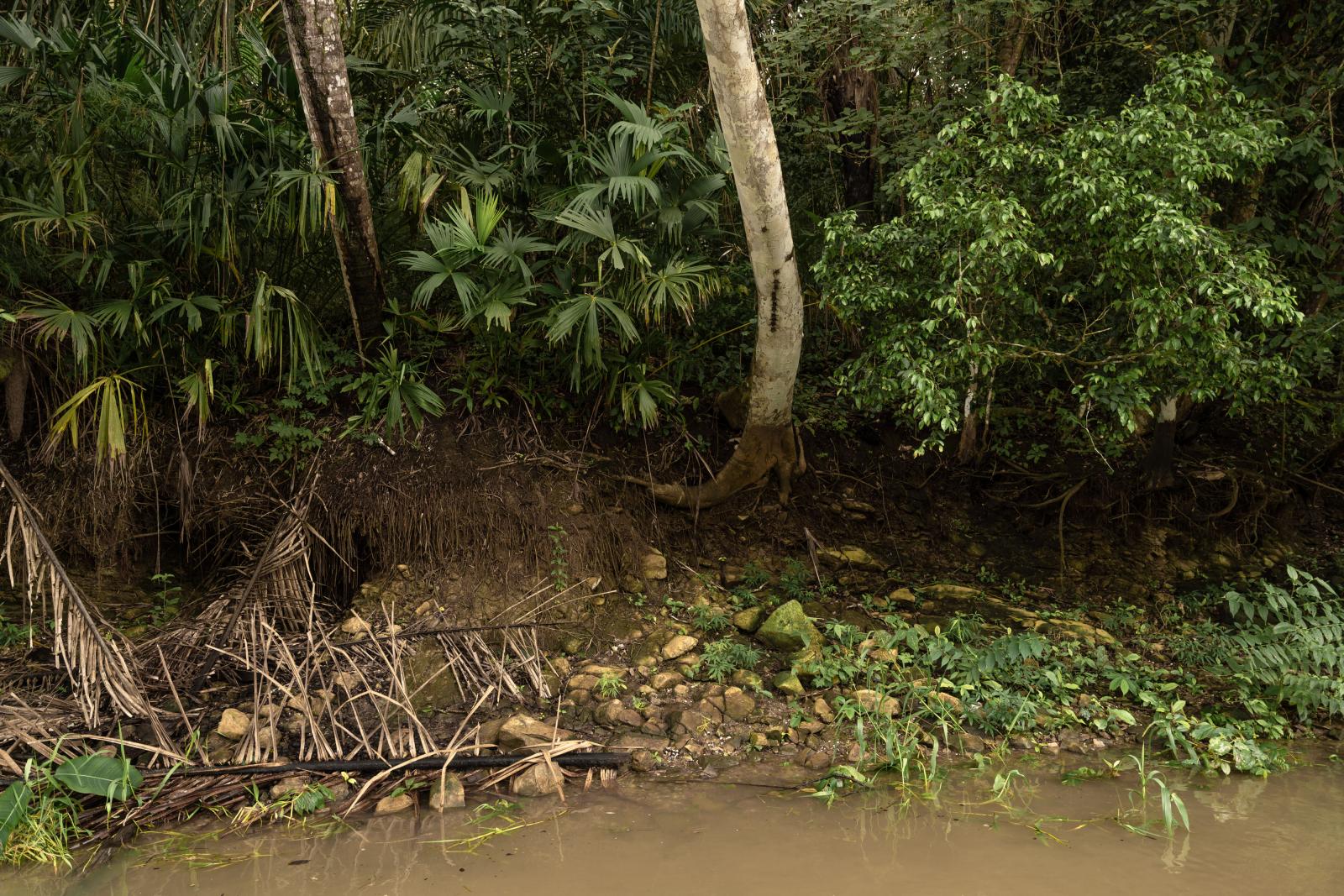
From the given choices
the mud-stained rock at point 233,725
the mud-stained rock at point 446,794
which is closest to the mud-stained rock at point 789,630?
the mud-stained rock at point 446,794

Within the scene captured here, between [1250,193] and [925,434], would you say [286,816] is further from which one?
[1250,193]

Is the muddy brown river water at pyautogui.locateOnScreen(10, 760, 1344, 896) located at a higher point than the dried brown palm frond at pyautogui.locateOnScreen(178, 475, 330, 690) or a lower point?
lower

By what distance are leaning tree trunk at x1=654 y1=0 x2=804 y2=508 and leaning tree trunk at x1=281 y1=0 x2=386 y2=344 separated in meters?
1.86

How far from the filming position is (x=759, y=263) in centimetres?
509

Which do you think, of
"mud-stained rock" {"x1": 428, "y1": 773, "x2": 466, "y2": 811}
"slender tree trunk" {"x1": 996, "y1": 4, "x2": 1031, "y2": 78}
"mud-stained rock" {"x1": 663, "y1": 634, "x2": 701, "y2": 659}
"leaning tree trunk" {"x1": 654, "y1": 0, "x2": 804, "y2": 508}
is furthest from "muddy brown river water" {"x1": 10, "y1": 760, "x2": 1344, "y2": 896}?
"slender tree trunk" {"x1": 996, "y1": 4, "x2": 1031, "y2": 78}

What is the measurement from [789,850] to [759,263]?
300cm

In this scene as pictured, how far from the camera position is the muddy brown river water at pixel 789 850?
312 cm

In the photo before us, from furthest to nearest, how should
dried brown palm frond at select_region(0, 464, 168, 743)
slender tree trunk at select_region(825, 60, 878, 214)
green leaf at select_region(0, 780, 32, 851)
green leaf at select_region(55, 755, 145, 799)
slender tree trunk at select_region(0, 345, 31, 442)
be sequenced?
1. slender tree trunk at select_region(825, 60, 878, 214)
2. slender tree trunk at select_region(0, 345, 31, 442)
3. dried brown palm frond at select_region(0, 464, 168, 743)
4. green leaf at select_region(55, 755, 145, 799)
5. green leaf at select_region(0, 780, 32, 851)

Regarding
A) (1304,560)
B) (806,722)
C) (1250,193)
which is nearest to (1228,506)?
(1304,560)

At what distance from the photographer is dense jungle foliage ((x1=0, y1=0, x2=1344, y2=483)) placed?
4.51 m

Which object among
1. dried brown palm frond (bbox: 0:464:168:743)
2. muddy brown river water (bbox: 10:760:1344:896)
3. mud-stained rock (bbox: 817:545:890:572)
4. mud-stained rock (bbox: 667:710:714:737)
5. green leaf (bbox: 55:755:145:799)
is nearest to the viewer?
muddy brown river water (bbox: 10:760:1344:896)

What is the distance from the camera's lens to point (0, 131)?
5.27 m

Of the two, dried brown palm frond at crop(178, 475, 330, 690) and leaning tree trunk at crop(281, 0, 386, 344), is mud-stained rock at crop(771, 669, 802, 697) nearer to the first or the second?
dried brown palm frond at crop(178, 475, 330, 690)

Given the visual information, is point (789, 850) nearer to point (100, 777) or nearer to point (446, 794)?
point (446, 794)
